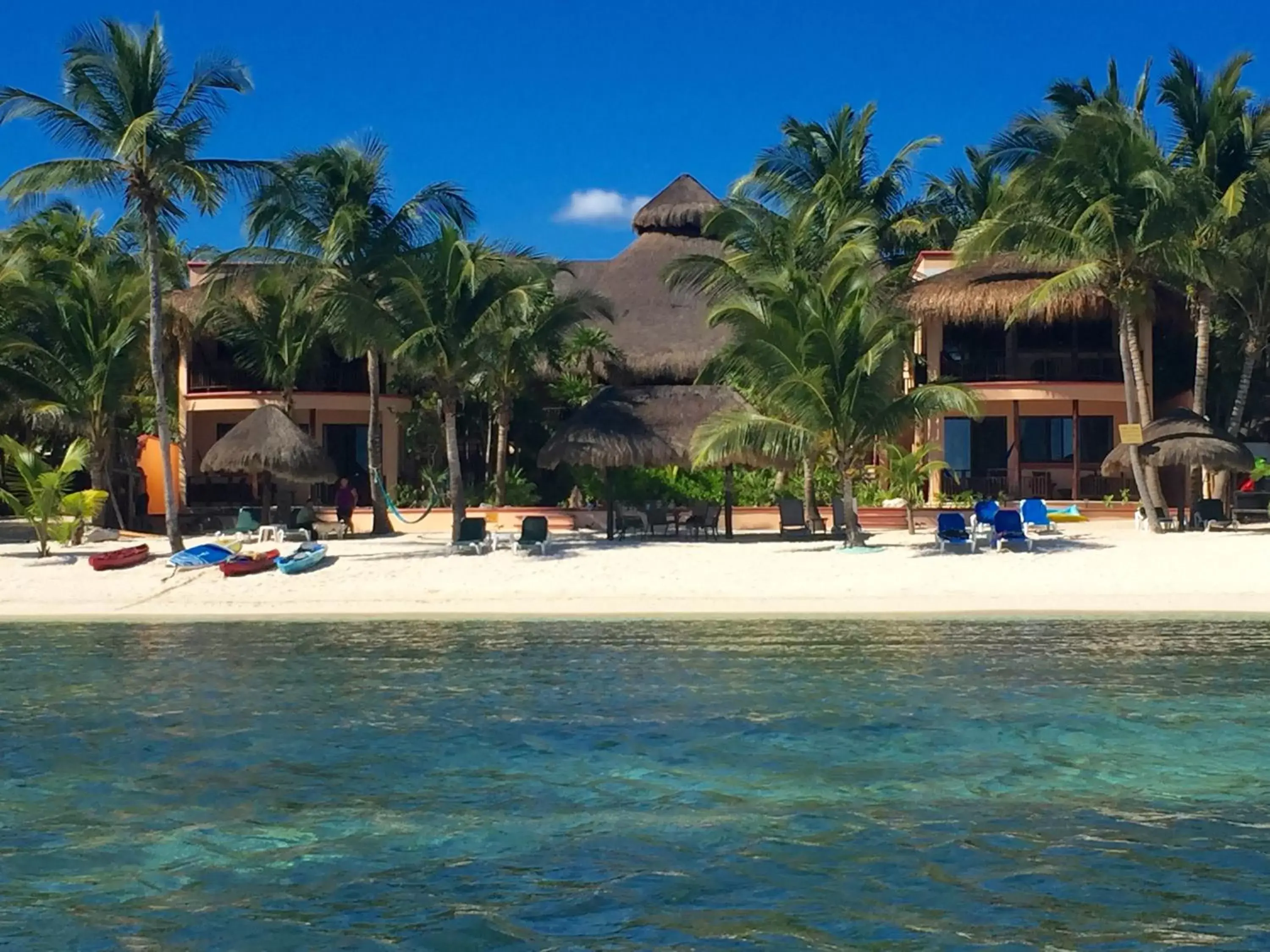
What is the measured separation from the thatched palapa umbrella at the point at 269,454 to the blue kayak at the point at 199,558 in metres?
3.83

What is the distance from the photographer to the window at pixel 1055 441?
29875mm

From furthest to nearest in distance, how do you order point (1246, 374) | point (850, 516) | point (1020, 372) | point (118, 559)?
point (1020, 372), point (1246, 374), point (850, 516), point (118, 559)

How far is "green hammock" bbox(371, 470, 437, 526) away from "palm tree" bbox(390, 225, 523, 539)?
9.59 feet

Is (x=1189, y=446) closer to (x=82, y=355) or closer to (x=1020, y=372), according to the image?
(x=1020, y=372)

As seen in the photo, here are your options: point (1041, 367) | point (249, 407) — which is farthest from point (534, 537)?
point (1041, 367)

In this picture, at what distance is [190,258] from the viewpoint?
34.8 metres

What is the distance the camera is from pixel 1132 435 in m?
22.8

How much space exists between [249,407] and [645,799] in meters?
23.0

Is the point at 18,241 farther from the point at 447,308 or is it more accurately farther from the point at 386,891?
the point at 386,891

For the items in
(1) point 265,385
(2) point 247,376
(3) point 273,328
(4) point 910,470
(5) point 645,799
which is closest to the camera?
(5) point 645,799

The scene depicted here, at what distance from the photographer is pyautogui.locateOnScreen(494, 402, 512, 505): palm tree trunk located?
2762 cm

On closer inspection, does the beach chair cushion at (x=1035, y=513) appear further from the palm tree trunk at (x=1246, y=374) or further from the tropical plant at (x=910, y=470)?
the palm tree trunk at (x=1246, y=374)

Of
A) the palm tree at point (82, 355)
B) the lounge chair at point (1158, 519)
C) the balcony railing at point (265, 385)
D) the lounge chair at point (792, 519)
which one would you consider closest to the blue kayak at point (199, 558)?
the palm tree at point (82, 355)

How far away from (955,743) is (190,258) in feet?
96.8
